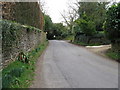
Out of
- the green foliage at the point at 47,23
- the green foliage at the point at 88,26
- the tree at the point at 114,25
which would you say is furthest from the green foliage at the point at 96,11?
the green foliage at the point at 47,23

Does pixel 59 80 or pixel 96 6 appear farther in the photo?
pixel 96 6

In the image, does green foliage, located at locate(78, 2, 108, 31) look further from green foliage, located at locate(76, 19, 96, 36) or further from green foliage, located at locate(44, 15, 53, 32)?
green foliage, located at locate(44, 15, 53, 32)

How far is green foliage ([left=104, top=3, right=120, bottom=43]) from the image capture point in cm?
1012

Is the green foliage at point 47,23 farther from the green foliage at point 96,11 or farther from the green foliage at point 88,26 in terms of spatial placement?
the green foliage at point 88,26

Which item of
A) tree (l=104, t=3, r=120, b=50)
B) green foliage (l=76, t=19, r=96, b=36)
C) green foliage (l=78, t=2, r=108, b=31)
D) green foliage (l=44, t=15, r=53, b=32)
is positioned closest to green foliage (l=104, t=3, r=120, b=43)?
tree (l=104, t=3, r=120, b=50)

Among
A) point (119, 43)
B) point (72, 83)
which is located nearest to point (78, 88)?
point (72, 83)

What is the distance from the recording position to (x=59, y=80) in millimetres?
4938

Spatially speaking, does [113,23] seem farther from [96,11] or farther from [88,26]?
[96,11]

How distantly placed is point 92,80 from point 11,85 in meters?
2.86

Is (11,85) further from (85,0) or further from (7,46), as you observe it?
(85,0)

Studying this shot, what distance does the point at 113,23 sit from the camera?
34.0ft

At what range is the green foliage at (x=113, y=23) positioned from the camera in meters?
10.1

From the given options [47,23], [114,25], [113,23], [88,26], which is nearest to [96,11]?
[88,26]

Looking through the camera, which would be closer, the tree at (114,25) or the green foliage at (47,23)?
the tree at (114,25)
